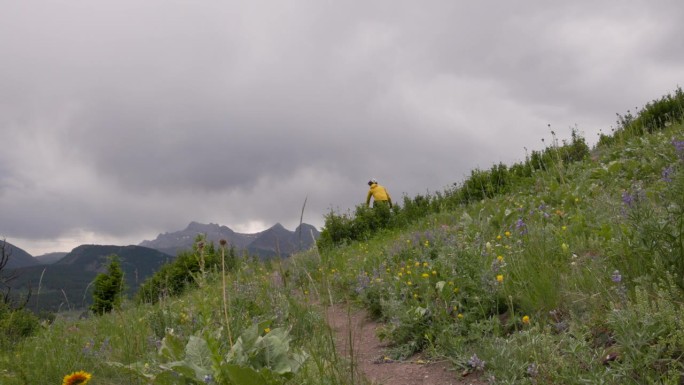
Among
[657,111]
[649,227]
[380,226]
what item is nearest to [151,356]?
[649,227]

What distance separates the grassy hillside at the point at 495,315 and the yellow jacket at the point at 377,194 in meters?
11.1

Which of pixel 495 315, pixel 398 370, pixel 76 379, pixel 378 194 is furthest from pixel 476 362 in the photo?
pixel 378 194

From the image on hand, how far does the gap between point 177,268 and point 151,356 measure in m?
14.5

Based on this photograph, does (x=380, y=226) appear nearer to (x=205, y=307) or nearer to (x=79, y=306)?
(x=79, y=306)

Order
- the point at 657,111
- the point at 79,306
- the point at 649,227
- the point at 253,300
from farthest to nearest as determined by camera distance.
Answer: the point at 657,111
the point at 79,306
the point at 253,300
the point at 649,227

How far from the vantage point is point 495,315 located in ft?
11.4

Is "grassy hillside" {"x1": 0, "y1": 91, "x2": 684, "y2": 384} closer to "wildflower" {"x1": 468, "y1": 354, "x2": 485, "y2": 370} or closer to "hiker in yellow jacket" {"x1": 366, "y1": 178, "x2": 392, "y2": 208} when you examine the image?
"wildflower" {"x1": 468, "y1": 354, "x2": 485, "y2": 370}

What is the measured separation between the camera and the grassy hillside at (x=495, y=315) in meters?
2.20

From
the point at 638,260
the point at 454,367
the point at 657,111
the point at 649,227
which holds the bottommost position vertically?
the point at 454,367

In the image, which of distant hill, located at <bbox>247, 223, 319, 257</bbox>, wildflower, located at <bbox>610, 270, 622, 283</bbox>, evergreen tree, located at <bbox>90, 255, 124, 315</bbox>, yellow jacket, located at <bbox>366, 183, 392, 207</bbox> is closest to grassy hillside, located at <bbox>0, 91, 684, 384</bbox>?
wildflower, located at <bbox>610, 270, 622, 283</bbox>

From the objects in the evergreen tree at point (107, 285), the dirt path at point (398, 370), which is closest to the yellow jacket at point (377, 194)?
the evergreen tree at point (107, 285)

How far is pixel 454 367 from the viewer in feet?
10.8

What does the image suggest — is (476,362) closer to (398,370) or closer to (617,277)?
(398,370)

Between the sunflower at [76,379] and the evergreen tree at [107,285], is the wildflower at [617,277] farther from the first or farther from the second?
the evergreen tree at [107,285]
